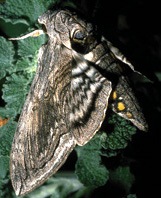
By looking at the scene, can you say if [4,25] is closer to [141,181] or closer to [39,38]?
[39,38]

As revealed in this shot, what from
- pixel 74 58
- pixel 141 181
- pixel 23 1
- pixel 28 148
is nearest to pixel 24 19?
pixel 23 1

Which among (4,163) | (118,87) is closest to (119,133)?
(118,87)

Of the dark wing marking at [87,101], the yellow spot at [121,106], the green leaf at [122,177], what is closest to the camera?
the dark wing marking at [87,101]

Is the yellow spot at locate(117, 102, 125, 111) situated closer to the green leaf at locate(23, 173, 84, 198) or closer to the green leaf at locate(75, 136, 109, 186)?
the green leaf at locate(75, 136, 109, 186)

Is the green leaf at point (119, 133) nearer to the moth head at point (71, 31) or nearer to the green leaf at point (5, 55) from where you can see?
the moth head at point (71, 31)

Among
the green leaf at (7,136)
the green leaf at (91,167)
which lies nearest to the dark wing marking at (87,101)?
the green leaf at (91,167)

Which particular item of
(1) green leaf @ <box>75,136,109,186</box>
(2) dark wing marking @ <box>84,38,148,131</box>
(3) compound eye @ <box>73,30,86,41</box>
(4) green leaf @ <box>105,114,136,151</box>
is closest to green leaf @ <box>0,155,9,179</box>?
(1) green leaf @ <box>75,136,109,186</box>

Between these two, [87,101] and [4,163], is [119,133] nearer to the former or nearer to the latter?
[87,101]
